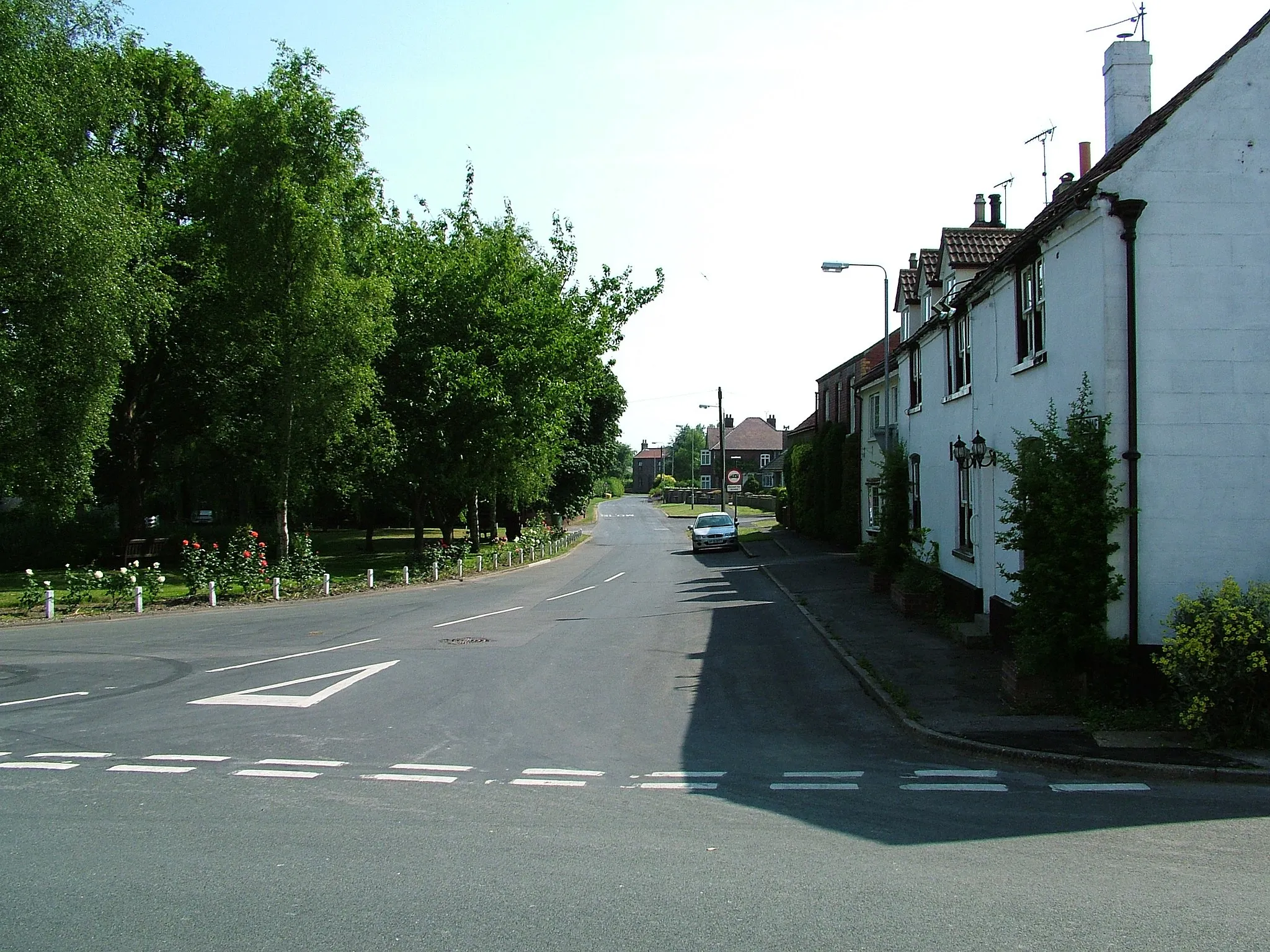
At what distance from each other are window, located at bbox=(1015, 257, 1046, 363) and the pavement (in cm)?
448

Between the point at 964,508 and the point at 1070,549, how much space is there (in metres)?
7.34

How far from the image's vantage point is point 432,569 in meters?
31.4

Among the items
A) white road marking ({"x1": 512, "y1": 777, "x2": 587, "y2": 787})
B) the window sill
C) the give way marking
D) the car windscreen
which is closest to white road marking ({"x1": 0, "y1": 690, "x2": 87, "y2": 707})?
the give way marking

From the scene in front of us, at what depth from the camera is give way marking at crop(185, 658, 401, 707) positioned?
11641 mm

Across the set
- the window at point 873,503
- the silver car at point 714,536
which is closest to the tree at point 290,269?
the window at point 873,503

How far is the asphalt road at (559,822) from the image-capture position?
5.05 m

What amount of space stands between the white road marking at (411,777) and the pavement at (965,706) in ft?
16.5

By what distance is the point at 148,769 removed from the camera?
8.66 meters

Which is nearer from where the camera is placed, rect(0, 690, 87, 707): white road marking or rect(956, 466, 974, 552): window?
rect(0, 690, 87, 707): white road marking

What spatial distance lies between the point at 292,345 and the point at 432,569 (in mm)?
9373

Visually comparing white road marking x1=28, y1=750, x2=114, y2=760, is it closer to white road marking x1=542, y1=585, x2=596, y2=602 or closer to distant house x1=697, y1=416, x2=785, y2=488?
white road marking x1=542, y1=585, x2=596, y2=602

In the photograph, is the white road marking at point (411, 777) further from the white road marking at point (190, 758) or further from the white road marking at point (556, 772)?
the white road marking at point (190, 758)

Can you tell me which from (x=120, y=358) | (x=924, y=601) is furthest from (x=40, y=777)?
(x=120, y=358)

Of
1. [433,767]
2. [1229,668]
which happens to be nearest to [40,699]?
[433,767]
